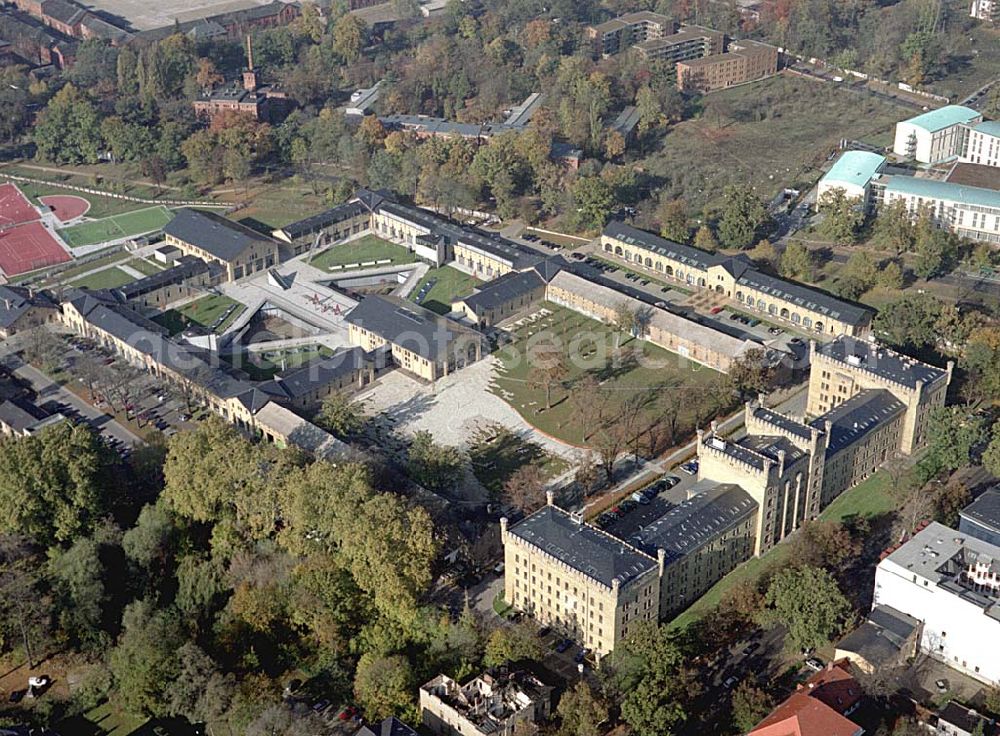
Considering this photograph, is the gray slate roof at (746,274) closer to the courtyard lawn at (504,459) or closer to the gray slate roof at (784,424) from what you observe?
the gray slate roof at (784,424)

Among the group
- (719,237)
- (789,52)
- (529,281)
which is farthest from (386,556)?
(789,52)

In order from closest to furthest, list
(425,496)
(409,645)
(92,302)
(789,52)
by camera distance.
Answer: (409,645) < (425,496) < (92,302) < (789,52)

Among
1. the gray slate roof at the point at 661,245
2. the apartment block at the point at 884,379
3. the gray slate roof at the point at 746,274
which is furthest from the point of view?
the gray slate roof at the point at 661,245

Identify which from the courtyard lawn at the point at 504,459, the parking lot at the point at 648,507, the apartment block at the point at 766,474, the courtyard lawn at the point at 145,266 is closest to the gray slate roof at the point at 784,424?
the apartment block at the point at 766,474

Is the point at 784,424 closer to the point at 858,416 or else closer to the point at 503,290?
the point at 858,416

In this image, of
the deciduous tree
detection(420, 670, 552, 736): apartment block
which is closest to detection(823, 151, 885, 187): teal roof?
the deciduous tree

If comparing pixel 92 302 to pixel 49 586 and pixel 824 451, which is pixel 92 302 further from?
pixel 824 451
